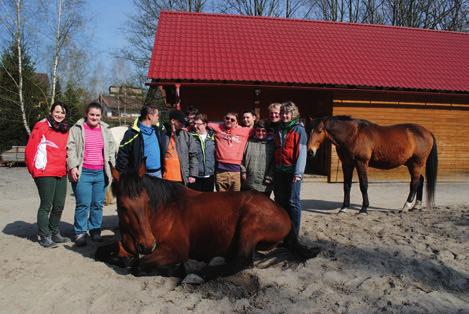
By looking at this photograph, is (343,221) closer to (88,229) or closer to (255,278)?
(255,278)

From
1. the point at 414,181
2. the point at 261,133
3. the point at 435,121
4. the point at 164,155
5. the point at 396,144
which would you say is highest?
the point at 435,121

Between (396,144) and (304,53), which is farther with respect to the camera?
(304,53)

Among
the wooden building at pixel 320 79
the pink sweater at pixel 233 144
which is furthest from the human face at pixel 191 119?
the wooden building at pixel 320 79

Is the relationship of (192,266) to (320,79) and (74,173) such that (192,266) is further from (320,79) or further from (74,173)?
(320,79)

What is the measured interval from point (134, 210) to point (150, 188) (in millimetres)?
A: 314

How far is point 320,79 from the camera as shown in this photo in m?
10.6

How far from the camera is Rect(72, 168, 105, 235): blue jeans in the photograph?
173 inches

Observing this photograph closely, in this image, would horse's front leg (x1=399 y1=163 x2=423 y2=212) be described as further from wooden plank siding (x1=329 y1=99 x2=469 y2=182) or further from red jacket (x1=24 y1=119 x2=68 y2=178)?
red jacket (x1=24 y1=119 x2=68 y2=178)

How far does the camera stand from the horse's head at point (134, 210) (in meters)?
3.07

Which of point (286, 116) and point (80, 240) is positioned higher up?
point (286, 116)

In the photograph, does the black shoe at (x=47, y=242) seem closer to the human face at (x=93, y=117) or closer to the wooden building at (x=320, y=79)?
the human face at (x=93, y=117)

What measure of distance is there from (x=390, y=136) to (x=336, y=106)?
3949 mm

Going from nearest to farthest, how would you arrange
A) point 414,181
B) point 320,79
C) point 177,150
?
point 177,150
point 414,181
point 320,79

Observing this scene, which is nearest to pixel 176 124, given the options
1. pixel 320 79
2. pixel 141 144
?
pixel 141 144
